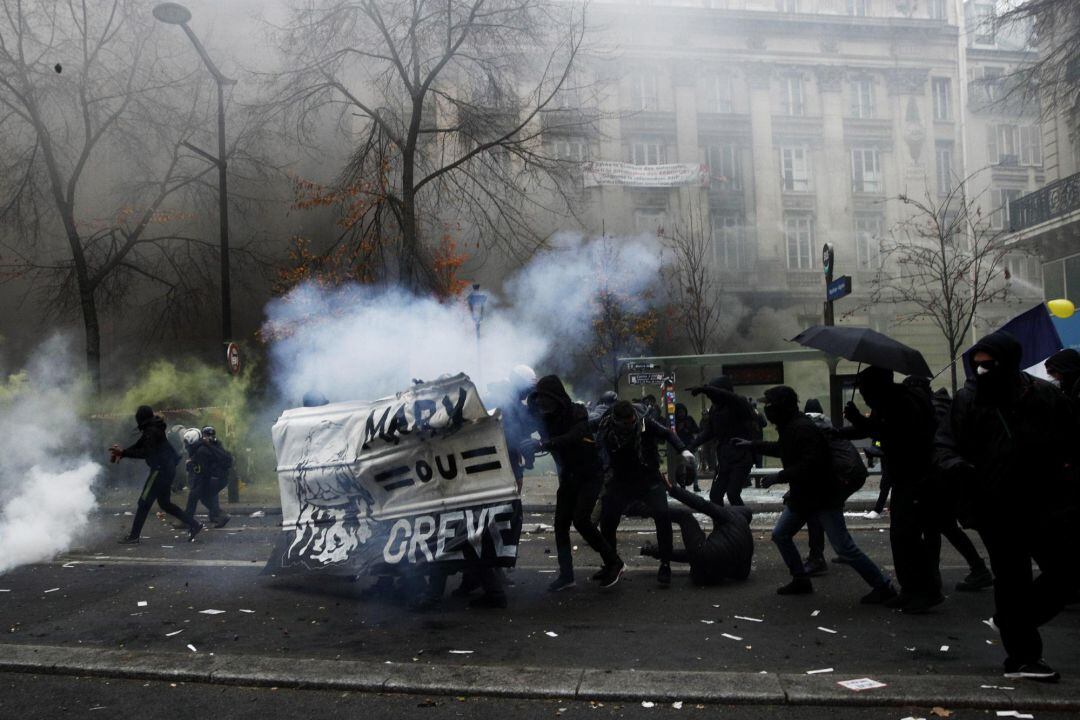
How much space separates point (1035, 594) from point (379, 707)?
2.82m

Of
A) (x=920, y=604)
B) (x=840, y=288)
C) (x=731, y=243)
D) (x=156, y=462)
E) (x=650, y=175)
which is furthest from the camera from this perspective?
(x=731, y=243)

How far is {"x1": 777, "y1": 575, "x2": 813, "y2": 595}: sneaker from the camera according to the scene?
5715 millimetres

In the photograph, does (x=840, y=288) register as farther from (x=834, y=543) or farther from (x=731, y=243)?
(x=731, y=243)

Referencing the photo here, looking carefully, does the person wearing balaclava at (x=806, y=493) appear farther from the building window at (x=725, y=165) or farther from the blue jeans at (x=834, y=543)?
the building window at (x=725, y=165)

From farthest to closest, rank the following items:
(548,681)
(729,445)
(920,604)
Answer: (729,445)
(920,604)
(548,681)

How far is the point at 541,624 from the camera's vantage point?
16.9 ft

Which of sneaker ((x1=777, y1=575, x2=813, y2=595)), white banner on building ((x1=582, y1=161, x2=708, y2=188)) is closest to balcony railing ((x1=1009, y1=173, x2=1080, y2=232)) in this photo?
white banner on building ((x1=582, y1=161, x2=708, y2=188))

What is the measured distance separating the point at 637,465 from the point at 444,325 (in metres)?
5.57

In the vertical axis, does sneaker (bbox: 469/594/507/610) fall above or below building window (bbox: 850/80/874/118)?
below

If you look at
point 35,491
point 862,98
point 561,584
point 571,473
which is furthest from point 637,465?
point 862,98

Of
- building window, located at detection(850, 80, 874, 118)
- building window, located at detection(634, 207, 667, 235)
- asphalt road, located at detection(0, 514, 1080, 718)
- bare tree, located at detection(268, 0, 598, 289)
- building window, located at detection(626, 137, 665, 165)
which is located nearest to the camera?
asphalt road, located at detection(0, 514, 1080, 718)

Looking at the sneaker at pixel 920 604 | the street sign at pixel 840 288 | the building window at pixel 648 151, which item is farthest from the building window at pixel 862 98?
Result: the sneaker at pixel 920 604

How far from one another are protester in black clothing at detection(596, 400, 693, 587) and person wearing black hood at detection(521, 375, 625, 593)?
5.3 inches

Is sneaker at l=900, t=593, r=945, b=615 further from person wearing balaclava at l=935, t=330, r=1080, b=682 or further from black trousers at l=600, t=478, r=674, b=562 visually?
black trousers at l=600, t=478, r=674, b=562
